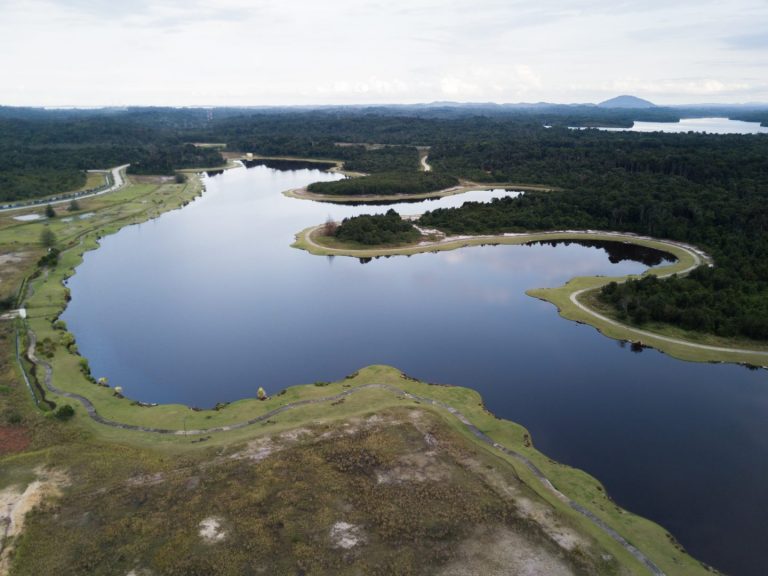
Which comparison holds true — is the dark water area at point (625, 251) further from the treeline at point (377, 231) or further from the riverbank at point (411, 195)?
the riverbank at point (411, 195)

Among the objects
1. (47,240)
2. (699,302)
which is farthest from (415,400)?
(47,240)

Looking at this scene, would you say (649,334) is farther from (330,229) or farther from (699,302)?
(330,229)

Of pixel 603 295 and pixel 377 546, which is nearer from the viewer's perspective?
pixel 377 546

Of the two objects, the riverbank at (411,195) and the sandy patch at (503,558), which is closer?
the sandy patch at (503,558)

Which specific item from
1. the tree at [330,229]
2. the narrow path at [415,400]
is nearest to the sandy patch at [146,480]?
the narrow path at [415,400]

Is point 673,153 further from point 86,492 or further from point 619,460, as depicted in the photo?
point 86,492

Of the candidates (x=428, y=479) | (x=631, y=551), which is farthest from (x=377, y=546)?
(x=631, y=551)
